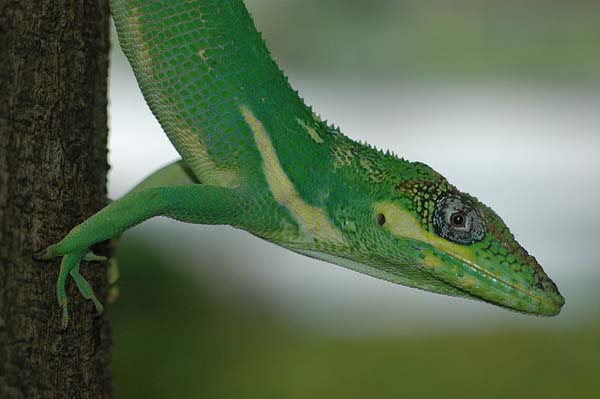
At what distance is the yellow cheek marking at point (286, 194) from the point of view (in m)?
2.28

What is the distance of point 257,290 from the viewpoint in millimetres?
6605

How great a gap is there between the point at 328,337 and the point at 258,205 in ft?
12.9

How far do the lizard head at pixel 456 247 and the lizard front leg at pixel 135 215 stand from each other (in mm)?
429

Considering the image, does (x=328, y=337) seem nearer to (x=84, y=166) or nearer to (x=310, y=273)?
(x=310, y=273)

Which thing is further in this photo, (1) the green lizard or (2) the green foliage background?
(2) the green foliage background

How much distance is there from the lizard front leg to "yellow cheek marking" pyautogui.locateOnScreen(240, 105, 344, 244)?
112 mm

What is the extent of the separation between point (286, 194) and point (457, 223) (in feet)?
1.58

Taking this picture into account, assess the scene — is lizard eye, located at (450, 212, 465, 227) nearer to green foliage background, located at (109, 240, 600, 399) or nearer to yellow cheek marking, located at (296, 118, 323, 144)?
yellow cheek marking, located at (296, 118, 323, 144)

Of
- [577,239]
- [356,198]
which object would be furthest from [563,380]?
[356,198]

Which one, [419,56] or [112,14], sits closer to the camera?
[112,14]

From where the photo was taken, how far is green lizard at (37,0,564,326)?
2.19 metres

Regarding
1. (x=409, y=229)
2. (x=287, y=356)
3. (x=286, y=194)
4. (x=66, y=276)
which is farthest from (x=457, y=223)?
(x=287, y=356)

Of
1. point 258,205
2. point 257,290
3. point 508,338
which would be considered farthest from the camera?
point 257,290

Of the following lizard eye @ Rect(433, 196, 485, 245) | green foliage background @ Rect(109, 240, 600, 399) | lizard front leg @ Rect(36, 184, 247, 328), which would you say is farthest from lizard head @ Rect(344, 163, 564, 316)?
green foliage background @ Rect(109, 240, 600, 399)
